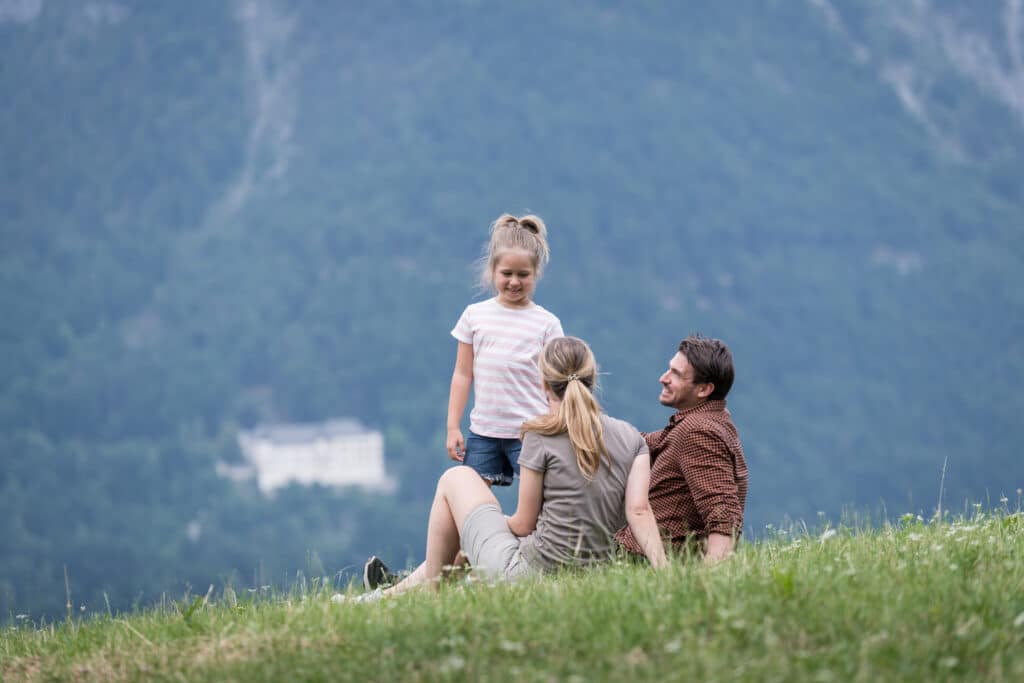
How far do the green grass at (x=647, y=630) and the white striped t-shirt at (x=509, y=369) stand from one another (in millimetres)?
1647

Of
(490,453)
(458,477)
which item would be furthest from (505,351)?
(458,477)

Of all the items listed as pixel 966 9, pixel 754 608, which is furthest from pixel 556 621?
pixel 966 9

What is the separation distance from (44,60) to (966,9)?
131 meters

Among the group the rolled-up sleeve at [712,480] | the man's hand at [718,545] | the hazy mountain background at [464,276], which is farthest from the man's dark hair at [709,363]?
the hazy mountain background at [464,276]

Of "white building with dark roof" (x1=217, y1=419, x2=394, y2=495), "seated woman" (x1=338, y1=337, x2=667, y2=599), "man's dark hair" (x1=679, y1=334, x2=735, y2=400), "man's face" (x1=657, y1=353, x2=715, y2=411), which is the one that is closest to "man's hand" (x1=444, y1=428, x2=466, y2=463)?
"seated woman" (x1=338, y1=337, x2=667, y2=599)

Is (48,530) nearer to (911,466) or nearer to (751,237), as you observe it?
(911,466)

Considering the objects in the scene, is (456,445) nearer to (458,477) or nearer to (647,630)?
(458,477)

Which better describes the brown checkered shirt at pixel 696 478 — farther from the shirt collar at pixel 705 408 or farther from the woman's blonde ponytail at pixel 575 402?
the woman's blonde ponytail at pixel 575 402

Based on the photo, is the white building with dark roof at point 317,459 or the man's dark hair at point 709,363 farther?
the white building with dark roof at point 317,459

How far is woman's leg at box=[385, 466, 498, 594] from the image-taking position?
5672 mm

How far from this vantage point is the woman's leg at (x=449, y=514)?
5.67m

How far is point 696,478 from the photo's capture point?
539 centimetres

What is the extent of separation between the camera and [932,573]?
4.41 metres

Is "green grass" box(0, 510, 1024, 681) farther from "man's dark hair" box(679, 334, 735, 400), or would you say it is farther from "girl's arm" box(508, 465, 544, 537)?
"man's dark hair" box(679, 334, 735, 400)
